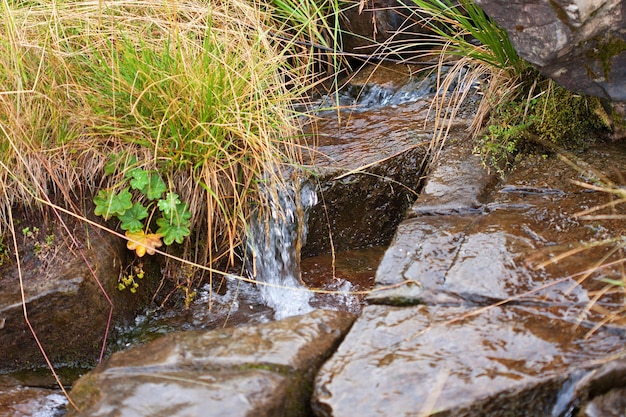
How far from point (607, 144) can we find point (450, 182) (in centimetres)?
75

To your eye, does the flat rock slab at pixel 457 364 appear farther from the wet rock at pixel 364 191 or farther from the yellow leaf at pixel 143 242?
the wet rock at pixel 364 191

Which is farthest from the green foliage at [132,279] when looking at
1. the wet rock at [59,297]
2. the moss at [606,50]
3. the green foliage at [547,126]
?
the moss at [606,50]

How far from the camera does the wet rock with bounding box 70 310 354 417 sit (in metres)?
2.12

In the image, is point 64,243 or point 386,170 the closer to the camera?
point 64,243

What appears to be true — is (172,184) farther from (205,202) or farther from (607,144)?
(607,144)

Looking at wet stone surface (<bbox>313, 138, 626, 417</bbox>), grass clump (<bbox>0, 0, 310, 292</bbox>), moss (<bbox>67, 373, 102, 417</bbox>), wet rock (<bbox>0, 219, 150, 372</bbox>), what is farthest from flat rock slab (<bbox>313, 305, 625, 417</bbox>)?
wet rock (<bbox>0, 219, 150, 372</bbox>)

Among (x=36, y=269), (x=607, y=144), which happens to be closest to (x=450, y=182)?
(x=607, y=144)

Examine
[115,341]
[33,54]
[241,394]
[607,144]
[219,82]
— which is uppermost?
[33,54]

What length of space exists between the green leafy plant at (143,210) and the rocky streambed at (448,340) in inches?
13.6

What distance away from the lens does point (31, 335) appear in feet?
10.3

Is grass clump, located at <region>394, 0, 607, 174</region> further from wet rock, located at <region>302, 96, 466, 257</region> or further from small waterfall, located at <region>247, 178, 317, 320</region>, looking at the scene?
small waterfall, located at <region>247, 178, 317, 320</region>

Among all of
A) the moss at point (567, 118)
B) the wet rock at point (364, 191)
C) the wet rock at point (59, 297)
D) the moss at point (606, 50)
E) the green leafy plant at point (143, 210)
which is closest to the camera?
the moss at point (606, 50)

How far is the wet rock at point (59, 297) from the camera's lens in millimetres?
3086

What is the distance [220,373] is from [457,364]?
71 centimetres
